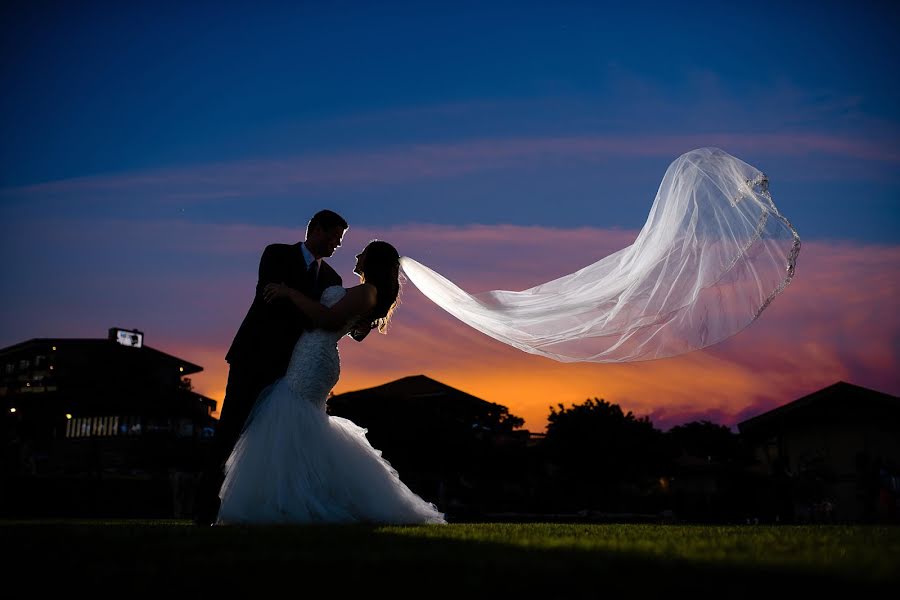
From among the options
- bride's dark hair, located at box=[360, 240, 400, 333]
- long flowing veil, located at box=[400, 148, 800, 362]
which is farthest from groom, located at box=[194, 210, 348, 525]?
long flowing veil, located at box=[400, 148, 800, 362]

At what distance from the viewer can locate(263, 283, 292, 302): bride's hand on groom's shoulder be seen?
7742 millimetres

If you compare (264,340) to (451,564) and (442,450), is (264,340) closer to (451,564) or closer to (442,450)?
(451,564)

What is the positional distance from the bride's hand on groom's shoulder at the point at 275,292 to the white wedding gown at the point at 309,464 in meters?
0.47

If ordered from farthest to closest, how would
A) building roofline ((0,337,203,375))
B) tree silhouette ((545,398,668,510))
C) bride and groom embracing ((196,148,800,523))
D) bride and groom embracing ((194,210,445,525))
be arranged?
building roofline ((0,337,203,375)) < tree silhouette ((545,398,668,510)) < bride and groom embracing ((196,148,800,523)) < bride and groom embracing ((194,210,445,525))

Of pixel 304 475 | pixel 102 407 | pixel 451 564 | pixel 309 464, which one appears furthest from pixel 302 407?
pixel 102 407

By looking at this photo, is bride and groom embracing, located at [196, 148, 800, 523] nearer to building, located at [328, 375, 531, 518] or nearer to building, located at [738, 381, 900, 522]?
building, located at [738, 381, 900, 522]

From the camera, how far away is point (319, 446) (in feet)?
25.1

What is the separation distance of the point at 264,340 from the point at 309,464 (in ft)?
4.45

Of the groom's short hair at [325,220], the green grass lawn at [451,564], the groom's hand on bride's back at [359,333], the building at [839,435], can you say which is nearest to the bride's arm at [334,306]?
the groom's hand on bride's back at [359,333]

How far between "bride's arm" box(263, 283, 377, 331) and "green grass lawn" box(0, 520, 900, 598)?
2.94 metres

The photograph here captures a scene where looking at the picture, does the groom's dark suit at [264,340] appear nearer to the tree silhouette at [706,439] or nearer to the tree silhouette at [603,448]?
the tree silhouette at [603,448]

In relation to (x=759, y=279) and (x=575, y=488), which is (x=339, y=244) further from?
(x=575, y=488)

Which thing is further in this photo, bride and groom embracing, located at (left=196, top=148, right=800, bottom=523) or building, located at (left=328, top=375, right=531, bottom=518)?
building, located at (left=328, top=375, right=531, bottom=518)

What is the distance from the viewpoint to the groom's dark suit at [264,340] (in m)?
7.86
